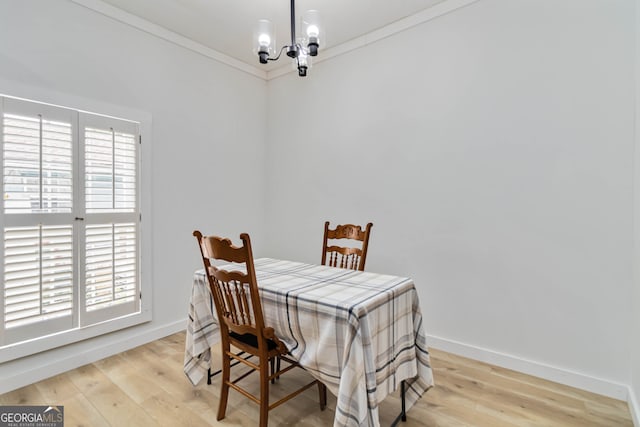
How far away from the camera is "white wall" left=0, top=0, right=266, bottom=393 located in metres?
2.18

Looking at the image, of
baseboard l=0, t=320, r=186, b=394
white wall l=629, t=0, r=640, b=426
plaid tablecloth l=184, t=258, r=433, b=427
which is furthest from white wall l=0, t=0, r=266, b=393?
white wall l=629, t=0, r=640, b=426

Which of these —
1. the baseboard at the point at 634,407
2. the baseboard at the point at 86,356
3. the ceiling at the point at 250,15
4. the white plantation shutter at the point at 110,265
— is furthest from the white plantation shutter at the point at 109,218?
the baseboard at the point at 634,407

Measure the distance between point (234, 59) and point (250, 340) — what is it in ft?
9.88

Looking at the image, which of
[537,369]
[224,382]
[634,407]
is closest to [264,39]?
[224,382]

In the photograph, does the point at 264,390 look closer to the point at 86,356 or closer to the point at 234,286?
the point at 234,286

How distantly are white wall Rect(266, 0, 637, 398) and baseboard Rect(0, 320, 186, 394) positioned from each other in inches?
79.7

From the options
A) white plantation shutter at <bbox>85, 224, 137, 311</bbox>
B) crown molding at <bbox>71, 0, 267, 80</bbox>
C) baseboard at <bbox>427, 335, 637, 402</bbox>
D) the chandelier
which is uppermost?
crown molding at <bbox>71, 0, 267, 80</bbox>

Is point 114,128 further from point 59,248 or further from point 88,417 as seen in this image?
point 88,417

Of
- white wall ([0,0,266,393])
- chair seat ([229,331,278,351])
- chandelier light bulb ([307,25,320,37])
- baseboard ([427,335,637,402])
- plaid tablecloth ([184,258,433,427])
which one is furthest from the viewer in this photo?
white wall ([0,0,266,393])

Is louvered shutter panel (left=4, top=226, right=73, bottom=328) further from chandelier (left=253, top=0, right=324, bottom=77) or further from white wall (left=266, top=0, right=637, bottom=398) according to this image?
white wall (left=266, top=0, right=637, bottom=398)

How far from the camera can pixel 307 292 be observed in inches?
60.4

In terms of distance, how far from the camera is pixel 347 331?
1.31 meters

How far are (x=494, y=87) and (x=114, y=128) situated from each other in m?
2.98

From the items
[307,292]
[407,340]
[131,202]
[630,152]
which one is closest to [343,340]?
[307,292]
